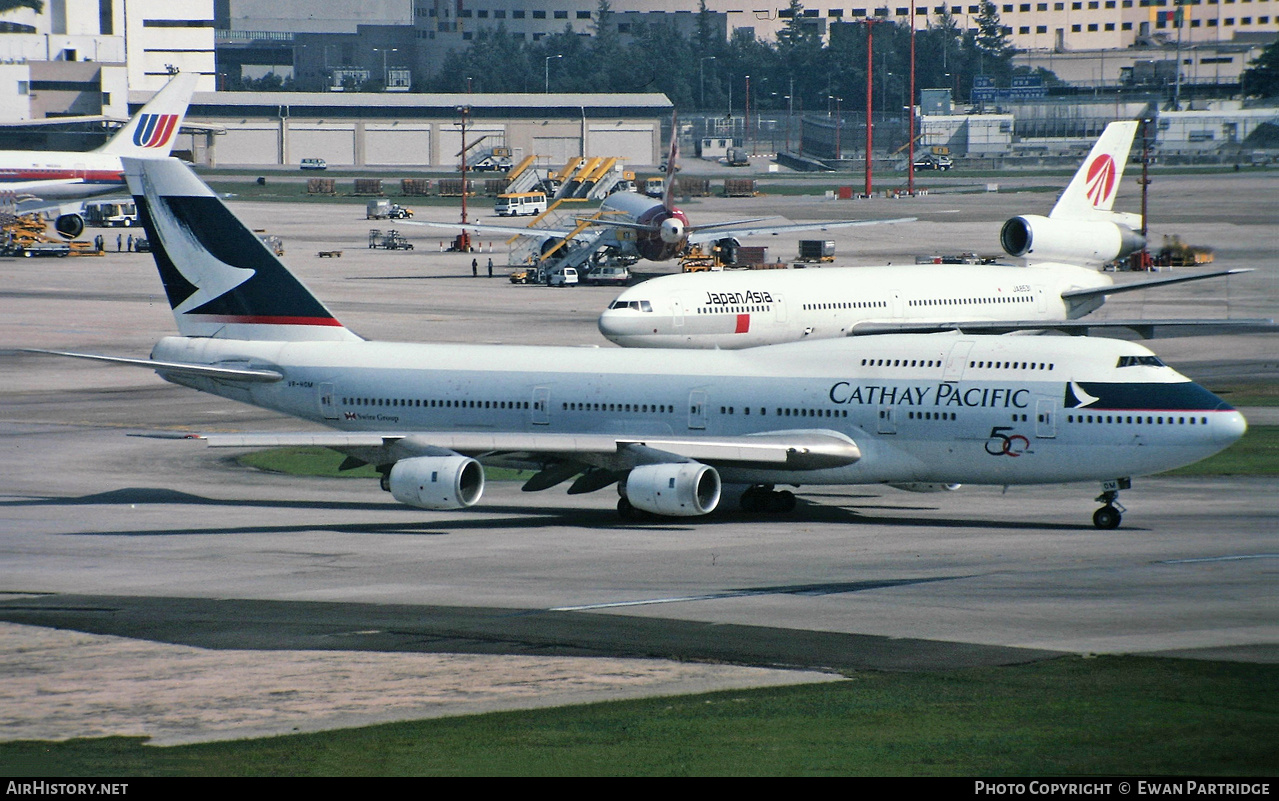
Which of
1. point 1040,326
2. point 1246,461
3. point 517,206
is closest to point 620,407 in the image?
point 1246,461

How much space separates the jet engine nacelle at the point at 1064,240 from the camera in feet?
294

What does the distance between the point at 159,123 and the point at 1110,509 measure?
399 ft

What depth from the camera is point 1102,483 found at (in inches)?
1709

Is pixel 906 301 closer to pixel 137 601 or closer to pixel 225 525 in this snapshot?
pixel 225 525

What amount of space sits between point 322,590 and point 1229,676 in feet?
64.7

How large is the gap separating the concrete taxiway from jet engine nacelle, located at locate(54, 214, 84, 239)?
84.6 meters

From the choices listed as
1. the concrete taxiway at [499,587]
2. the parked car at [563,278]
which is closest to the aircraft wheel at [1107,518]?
the concrete taxiway at [499,587]

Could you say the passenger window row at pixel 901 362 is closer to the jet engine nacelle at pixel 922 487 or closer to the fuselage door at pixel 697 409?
the jet engine nacelle at pixel 922 487

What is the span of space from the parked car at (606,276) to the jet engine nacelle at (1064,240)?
4114cm

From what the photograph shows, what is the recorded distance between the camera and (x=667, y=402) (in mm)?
47875

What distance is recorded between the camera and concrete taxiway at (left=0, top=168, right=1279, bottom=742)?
26.8 m

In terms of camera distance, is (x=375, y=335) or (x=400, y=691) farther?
(x=375, y=335)

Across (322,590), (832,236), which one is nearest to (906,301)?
(322,590)

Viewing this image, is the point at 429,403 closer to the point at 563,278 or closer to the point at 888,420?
the point at 888,420
